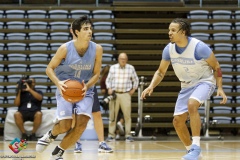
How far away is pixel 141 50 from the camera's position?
52.7 feet

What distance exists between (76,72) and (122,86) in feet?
19.6

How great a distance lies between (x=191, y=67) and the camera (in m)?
6.79

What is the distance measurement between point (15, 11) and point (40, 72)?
2.56 metres

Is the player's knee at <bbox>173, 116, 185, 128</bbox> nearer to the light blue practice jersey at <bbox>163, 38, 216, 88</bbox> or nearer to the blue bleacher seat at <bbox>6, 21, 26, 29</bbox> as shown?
the light blue practice jersey at <bbox>163, 38, 216, 88</bbox>

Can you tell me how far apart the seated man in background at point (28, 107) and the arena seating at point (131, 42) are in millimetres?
2078

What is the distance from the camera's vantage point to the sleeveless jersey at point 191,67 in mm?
6785

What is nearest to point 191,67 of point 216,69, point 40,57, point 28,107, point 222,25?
point 216,69

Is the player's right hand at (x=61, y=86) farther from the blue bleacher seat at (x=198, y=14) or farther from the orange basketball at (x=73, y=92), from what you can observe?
the blue bleacher seat at (x=198, y=14)

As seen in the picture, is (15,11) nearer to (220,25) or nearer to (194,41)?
(220,25)

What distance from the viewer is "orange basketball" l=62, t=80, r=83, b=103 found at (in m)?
6.09

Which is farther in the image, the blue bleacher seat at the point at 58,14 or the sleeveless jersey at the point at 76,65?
the blue bleacher seat at the point at 58,14

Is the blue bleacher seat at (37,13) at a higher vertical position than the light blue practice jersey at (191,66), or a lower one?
higher

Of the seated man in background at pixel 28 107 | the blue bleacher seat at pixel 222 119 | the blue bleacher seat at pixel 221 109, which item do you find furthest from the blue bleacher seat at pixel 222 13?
the seated man in background at pixel 28 107

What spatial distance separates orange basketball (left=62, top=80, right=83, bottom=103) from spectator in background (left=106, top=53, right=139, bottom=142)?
20.0ft
